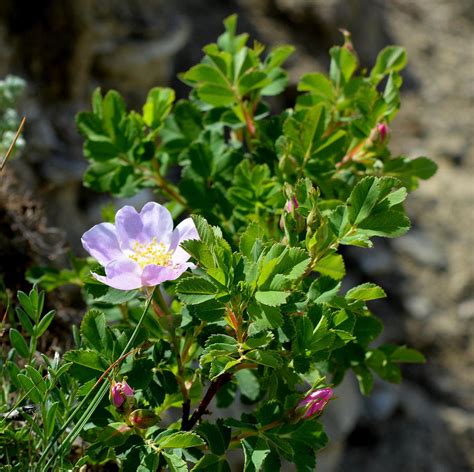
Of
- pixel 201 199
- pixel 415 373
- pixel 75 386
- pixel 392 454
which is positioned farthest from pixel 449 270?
pixel 75 386

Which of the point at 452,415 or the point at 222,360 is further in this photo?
the point at 452,415

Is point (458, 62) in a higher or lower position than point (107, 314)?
lower

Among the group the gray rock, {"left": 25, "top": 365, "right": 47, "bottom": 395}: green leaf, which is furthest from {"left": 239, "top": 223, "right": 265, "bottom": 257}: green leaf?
the gray rock

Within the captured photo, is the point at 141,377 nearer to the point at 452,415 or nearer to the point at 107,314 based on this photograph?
the point at 107,314

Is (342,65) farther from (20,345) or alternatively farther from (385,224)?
(20,345)

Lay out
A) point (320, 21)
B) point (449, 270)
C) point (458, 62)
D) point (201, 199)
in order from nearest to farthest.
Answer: point (201, 199)
point (449, 270)
point (320, 21)
point (458, 62)

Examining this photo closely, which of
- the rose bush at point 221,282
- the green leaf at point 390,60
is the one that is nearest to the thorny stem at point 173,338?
the rose bush at point 221,282

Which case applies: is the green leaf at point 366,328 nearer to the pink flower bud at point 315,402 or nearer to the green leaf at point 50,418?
the pink flower bud at point 315,402
